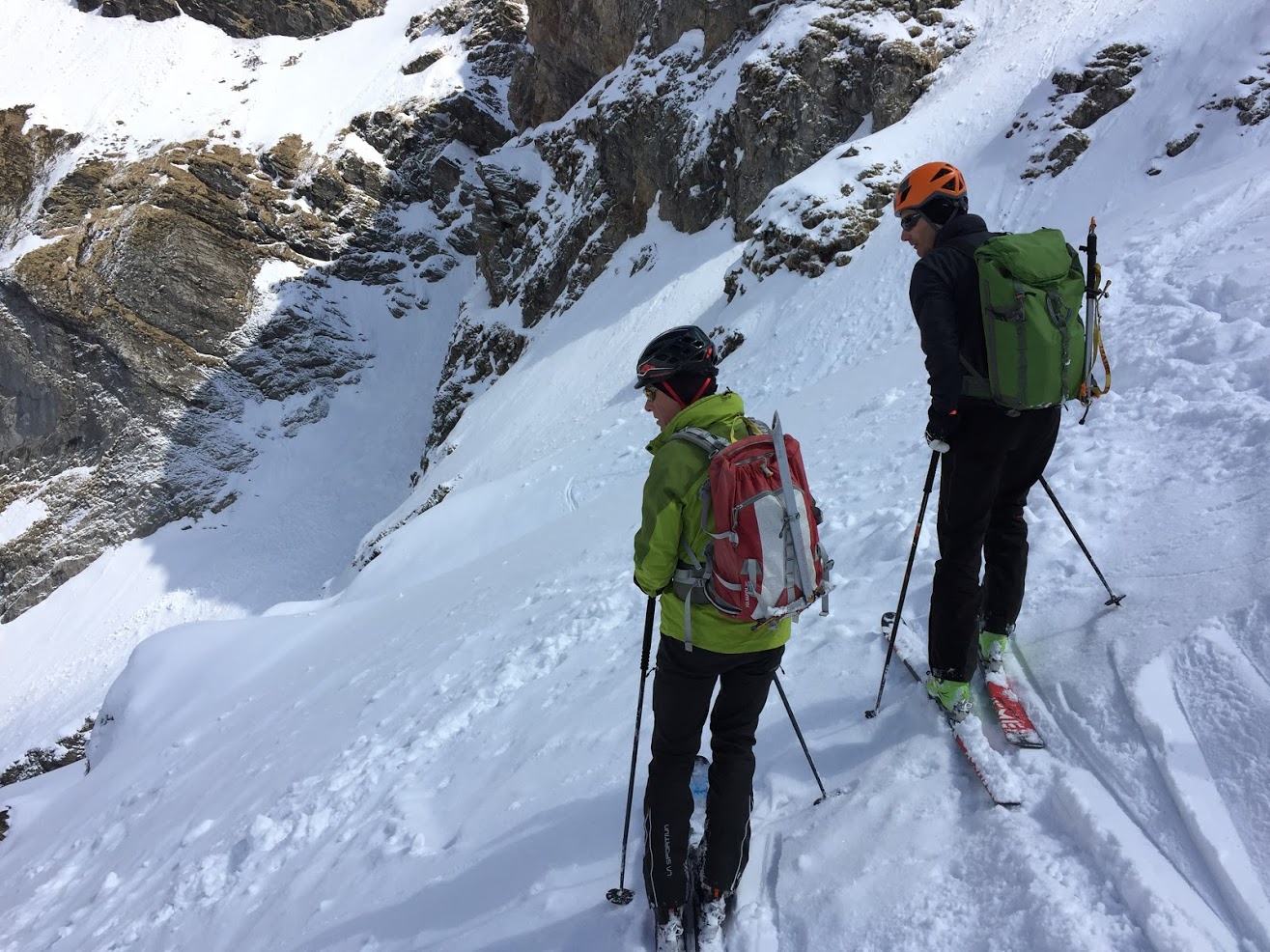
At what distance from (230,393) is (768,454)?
52.0 metres

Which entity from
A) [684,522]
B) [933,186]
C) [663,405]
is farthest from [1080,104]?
[684,522]

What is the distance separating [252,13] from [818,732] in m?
74.2

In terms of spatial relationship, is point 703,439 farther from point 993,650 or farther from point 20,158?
point 20,158

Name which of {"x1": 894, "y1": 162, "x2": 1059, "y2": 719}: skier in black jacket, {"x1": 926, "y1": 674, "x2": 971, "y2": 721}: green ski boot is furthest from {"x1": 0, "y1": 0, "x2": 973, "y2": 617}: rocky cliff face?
{"x1": 926, "y1": 674, "x2": 971, "y2": 721}: green ski boot

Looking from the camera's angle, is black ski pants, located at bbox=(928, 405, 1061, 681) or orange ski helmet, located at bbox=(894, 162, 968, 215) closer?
black ski pants, located at bbox=(928, 405, 1061, 681)

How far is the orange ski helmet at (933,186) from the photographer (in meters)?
3.13

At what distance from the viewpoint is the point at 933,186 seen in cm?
313

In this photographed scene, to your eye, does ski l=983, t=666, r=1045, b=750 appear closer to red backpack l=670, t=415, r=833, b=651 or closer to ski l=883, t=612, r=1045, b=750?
ski l=883, t=612, r=1045, b=750

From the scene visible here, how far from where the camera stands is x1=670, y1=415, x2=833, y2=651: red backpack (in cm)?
235

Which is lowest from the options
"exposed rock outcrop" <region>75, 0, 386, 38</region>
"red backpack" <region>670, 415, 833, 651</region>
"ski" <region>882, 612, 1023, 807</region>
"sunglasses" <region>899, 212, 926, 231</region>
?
"ski" <region>882, 612, 1023, 807</region>

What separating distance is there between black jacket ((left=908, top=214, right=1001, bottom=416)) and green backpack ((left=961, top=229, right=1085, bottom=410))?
0.06 metres

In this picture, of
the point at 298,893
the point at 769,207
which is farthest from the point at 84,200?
the point at 298,893

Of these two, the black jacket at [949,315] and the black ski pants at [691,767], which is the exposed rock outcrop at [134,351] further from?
the black jacket at [949,315]

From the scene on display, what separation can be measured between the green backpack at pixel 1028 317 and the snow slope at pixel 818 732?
54.1 inches
